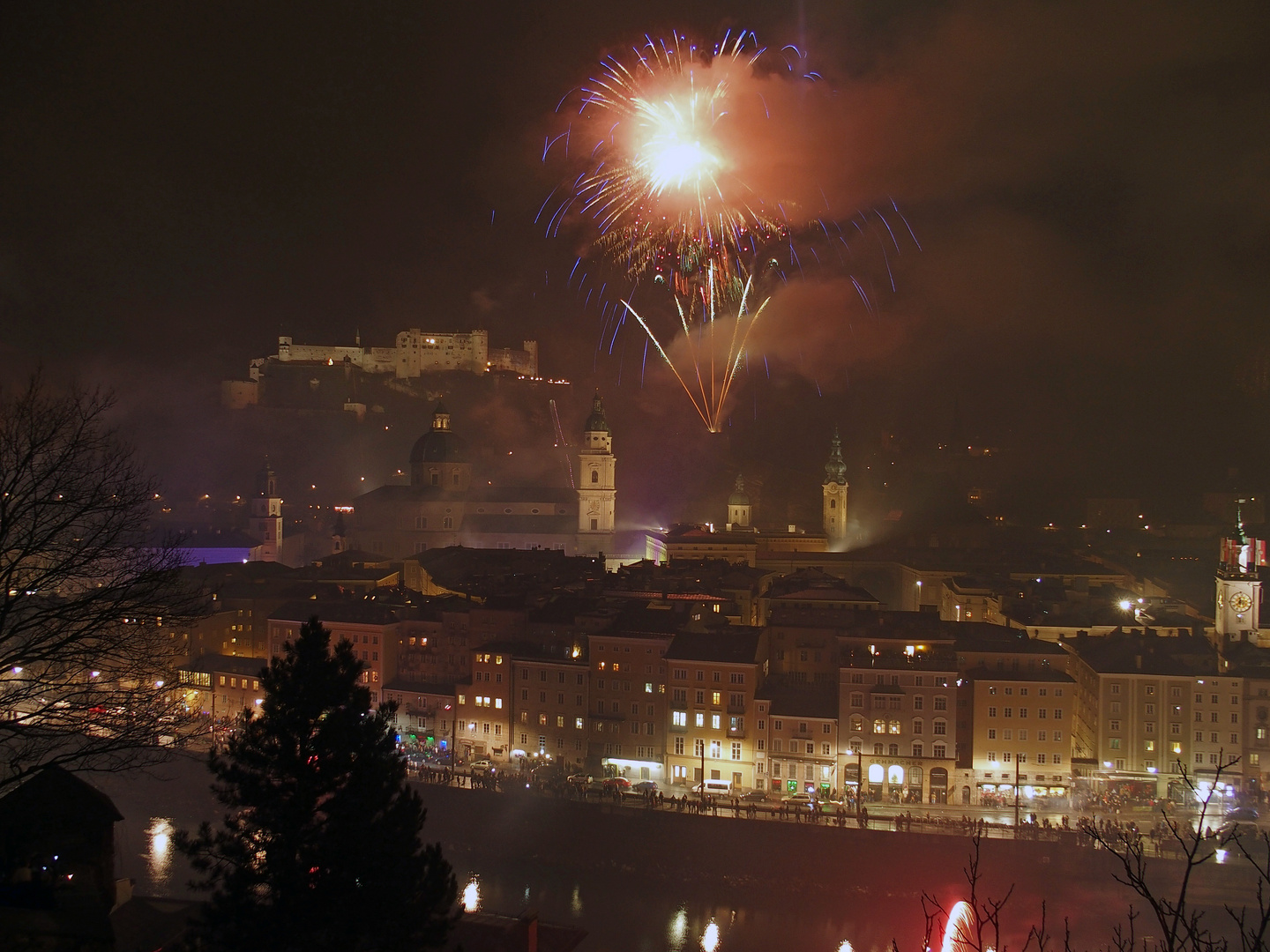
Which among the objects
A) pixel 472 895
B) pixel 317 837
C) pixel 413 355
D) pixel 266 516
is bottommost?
pixel 472 895

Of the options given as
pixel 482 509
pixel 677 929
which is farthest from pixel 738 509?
pixel 677 929

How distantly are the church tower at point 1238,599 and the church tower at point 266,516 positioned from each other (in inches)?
1307

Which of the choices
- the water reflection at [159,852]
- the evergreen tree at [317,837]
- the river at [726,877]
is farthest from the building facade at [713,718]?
the evergreen tree at [317,837]

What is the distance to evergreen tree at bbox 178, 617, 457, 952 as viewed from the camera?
6812 millimetres

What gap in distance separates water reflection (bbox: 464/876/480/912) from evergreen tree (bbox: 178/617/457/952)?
8642 mm

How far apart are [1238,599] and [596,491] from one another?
24277 millimetres

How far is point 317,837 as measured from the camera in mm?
7031

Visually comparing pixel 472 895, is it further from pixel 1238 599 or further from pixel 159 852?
pixel 1238 599

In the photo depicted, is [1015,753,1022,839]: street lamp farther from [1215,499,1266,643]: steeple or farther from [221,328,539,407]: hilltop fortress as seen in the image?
A: [221,328,539,407]: hilltop fortress

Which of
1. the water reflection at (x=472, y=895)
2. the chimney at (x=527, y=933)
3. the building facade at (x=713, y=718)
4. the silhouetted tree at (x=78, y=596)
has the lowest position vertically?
the water reflection at (x=472, y=895)

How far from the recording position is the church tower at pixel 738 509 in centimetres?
4344

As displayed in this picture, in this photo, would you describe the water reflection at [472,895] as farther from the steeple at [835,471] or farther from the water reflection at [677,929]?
the steeple at [835,471]

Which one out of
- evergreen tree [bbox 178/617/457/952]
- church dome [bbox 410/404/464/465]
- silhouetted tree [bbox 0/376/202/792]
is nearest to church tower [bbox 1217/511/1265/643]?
evergreen tree [bbox 178/617/457/952]

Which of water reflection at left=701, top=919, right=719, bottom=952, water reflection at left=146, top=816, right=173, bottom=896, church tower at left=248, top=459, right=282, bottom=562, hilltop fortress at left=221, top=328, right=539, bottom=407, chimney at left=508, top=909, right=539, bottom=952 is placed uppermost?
hilltop fortress at left=221, top=328, right=539, bottom=407
